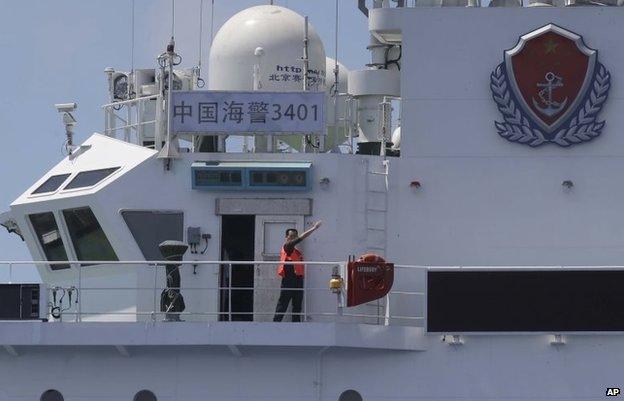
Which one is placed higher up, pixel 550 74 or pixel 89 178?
pixel 550 74

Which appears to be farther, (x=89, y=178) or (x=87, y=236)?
(x=89, y=178)

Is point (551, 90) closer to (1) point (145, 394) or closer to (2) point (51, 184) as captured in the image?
(1) point (145, 394)

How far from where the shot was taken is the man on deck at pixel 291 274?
28172 millimetres

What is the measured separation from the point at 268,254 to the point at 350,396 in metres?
2.80

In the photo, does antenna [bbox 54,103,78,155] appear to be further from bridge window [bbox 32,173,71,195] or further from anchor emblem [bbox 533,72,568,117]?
anchor emblem [bbox 533,72,568,117]

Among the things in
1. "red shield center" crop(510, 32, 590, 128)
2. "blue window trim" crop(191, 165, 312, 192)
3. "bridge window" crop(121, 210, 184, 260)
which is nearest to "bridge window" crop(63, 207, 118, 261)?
"bridge window" crop(121, 210, 184, 260)

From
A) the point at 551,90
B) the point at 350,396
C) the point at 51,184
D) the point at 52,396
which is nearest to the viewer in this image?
the point at 350,396

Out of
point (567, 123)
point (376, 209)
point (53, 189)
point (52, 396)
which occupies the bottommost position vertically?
point (52, 396)

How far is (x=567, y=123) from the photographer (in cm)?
2952

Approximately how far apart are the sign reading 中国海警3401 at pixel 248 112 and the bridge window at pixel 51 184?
2.43 meters

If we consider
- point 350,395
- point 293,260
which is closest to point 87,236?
point 293,260

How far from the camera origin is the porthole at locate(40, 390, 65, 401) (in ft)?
92.4

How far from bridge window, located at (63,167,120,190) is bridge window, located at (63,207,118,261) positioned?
1.65ft

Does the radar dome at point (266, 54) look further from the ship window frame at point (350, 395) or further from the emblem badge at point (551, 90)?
the ship window frame at point (350, 395)
